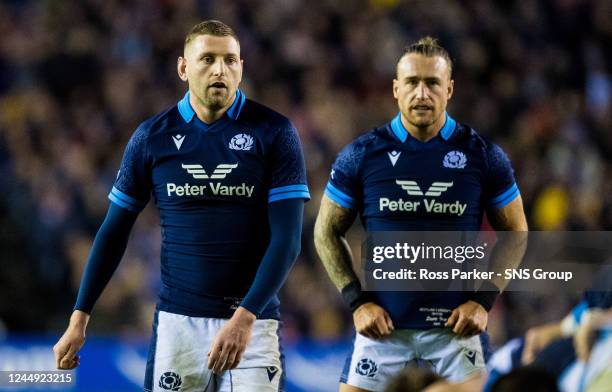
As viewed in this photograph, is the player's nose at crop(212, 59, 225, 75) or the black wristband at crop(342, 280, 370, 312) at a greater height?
the player's nose at crop(212, 59, 225, 75)

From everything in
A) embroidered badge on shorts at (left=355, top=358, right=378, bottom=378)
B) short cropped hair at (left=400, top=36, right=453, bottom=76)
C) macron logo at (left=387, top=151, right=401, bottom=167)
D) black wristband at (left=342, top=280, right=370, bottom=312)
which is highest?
short cropped hair at (left=400, top=36, right=453, bottom=76)

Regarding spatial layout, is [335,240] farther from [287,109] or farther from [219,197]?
[287,109]

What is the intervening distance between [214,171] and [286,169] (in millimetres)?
336

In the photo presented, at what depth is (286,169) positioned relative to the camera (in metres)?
5.37

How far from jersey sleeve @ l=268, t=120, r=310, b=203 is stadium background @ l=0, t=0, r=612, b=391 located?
3.99 m

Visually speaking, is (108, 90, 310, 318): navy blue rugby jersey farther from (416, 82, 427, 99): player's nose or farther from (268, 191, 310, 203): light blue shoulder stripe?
(416, 82, 427, 99): player's nose

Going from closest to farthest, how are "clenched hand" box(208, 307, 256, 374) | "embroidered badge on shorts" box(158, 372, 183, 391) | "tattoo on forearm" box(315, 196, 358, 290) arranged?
1. "clenched hand" box(208, 307, 256, 374)
2. "embroidered badge on shorts" box(158, 372, 183, 391)
3. "tattoo on forearm" box(315, 196, 358, 290)

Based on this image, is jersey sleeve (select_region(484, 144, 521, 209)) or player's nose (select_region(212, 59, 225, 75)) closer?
player's nose (select_region(212, 59, 225, 75))

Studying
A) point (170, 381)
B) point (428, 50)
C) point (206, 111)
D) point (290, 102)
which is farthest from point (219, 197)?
point (290, 102)

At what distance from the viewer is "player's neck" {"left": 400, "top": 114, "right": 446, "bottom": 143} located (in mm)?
5801

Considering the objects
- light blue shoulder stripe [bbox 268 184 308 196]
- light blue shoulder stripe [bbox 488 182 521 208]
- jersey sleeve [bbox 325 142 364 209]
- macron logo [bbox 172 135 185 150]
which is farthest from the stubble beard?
light blue shoulder stripe [bbox 488 182 521 208]

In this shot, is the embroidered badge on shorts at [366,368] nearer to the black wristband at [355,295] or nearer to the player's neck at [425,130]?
the black wristband at [355,295]

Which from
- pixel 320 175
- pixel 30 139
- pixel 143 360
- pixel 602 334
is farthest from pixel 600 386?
pixel 30 139

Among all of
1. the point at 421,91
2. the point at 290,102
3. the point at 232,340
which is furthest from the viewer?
the point at 290,102
